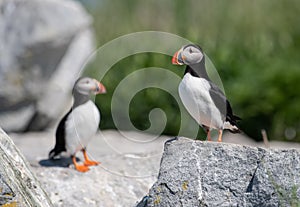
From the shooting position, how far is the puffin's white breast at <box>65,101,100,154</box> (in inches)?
253

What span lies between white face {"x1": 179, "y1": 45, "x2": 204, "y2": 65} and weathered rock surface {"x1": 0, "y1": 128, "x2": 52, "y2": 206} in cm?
134

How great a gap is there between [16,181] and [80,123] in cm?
235

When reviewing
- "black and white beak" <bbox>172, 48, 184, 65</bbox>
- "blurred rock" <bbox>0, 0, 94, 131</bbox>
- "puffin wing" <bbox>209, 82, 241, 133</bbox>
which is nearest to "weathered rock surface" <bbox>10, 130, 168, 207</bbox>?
"puffin wing" <bbox>209, 82, 241, 133</bbox>

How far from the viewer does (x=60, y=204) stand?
5500 millimetres

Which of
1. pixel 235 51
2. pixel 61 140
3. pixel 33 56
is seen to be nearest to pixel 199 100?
pixel 61 140

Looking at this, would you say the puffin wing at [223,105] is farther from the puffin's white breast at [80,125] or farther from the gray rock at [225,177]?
the puffin's white breast at [80,125]

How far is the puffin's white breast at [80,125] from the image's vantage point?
6.43 meters

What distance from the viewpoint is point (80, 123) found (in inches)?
253

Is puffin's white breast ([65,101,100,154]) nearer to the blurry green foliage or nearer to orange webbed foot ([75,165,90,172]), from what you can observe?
orange webbed foot ([75,165,90,172])

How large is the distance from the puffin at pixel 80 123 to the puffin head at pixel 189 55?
177cm

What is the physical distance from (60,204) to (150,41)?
6.03 meters

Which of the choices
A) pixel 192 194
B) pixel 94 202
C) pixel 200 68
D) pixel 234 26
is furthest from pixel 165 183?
pixel 234 26

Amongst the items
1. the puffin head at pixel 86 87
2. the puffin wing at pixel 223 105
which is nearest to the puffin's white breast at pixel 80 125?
the puffin head at pixel 86 87

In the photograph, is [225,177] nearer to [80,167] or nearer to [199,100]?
[199,100]
